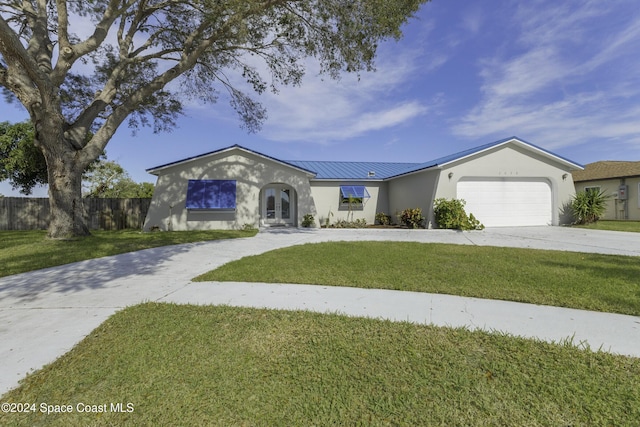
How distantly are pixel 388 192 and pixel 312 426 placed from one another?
19.8 metres

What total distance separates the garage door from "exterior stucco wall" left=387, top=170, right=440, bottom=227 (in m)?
1.64

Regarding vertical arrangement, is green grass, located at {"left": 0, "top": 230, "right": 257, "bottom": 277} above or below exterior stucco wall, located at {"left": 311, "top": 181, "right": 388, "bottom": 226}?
below

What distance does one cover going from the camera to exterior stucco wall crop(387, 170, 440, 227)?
52.5 ft

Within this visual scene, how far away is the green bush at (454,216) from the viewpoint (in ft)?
49.5

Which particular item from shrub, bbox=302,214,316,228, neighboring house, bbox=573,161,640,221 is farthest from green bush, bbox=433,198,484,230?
neighboring house, bbox=573,161,640,221

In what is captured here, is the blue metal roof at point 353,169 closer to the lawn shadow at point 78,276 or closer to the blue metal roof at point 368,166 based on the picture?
the blue metal roof at point 368,166

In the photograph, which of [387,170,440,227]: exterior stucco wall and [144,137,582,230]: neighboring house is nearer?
[144,137,582,230]: neighboring house

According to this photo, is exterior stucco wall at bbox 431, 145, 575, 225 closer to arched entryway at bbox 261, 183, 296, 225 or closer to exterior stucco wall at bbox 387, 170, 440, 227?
exterior stucco wall at bbox 387, 170, 440, 227

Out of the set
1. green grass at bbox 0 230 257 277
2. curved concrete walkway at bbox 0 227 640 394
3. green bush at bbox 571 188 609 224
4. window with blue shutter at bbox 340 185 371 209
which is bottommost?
curved concrete walkway at bbox 0 227 640 394

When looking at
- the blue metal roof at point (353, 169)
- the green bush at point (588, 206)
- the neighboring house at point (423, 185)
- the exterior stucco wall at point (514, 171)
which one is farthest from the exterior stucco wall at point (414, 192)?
the green bush at point (588, 206)

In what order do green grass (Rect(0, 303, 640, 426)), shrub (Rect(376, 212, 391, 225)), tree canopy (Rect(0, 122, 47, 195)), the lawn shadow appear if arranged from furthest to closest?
shrub (Rect(376, 212, 391, 225)) → tree canopy (Rect(0, 122, 47, 195)) → the lawn shadow → green grass (Rect(0, 303, 640, 426))

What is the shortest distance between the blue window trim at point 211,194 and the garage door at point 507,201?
43.4ft

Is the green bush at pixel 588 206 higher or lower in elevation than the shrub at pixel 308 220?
higher

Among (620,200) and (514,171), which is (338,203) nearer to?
(514,171)
